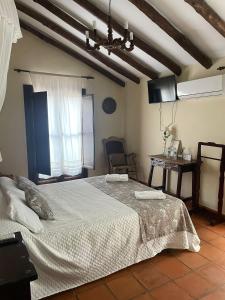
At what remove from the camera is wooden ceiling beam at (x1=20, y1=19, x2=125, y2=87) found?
163 inches

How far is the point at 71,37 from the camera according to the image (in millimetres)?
3906

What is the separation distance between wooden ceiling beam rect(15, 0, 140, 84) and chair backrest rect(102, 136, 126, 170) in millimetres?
1297

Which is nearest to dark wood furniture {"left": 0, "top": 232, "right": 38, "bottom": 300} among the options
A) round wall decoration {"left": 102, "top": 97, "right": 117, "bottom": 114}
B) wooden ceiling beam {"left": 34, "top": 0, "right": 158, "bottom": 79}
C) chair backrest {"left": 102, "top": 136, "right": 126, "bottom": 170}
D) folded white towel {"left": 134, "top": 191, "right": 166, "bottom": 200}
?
folded white towel {"left": 134, "top": 191, "right": 166, "bottom": 200}

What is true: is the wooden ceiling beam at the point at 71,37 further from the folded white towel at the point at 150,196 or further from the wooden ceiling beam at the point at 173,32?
the folded white towel at the point at 150,196

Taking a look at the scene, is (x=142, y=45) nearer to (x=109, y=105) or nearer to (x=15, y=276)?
(x=109, y=105)

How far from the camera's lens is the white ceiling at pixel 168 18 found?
2.65m

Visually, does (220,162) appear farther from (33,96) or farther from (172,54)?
(33,96)

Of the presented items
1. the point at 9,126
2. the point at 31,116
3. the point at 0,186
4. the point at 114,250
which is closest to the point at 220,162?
the point at 114,250

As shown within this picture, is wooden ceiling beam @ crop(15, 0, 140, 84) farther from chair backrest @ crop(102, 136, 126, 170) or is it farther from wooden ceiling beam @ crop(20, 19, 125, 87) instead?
chair backrest @ crop(102, 136, 126, 170)

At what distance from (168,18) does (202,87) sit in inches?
40.7

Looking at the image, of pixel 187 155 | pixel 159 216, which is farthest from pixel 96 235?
pixel 187 155

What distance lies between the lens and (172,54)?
11.8ft

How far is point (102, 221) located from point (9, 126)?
2911 mm

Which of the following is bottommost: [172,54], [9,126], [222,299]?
[222,299]
